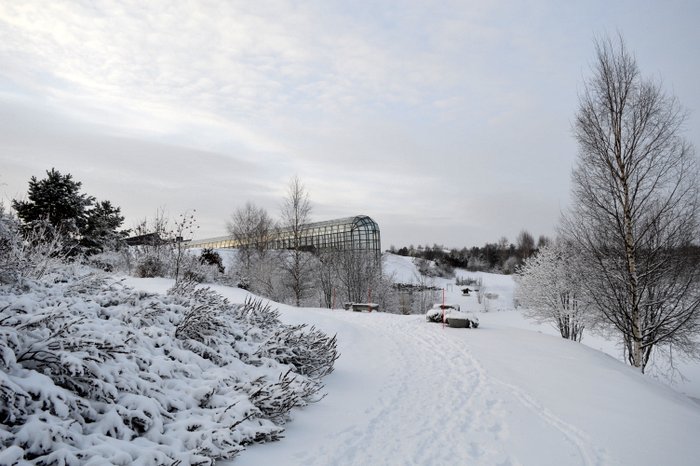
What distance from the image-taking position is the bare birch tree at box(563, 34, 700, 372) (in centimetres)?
1115

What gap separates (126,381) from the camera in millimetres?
3400

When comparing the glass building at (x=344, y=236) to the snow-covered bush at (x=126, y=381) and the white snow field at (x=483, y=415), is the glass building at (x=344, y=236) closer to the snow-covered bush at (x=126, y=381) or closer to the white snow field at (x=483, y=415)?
the white snow field at (x=483, y=415)

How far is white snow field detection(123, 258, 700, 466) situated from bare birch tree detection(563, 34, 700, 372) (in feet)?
10.0

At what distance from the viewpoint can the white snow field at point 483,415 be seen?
407 centimetres

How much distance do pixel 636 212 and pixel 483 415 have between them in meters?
9.49

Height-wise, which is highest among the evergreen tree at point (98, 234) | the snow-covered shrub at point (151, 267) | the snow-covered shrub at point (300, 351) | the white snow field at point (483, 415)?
the evergreen tree at point (98, 234)

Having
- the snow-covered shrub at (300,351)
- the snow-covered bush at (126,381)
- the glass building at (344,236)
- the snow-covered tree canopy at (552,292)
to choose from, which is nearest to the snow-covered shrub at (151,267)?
the snow-covered bush at (126,381)

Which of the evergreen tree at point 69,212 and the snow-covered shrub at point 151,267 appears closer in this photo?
the snow-covered shrub at point 151,267

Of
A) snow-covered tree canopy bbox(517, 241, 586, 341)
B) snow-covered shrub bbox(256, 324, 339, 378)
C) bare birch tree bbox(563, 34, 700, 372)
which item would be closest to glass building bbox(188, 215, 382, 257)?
snow-covered tree canopy bbox(517, 241, 586, 341)

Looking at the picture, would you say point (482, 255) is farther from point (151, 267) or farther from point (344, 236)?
point (151, 267)

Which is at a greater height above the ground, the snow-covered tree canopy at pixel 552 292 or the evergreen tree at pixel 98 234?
the evergreen tree at pixel 98 234

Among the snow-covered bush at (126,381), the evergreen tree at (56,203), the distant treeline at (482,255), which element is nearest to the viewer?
the snow-covered bush at (126,381)

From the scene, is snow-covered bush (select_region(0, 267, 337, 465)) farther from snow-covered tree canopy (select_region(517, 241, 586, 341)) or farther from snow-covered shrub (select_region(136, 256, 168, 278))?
snow-covered tree canopy (select_region(517, 241, 586, 341))

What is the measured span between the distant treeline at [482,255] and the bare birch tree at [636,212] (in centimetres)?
6692
